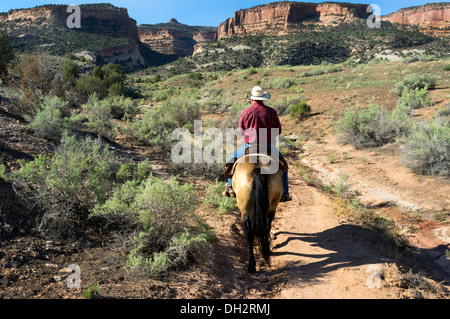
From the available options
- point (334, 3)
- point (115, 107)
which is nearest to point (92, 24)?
point (334, 3)

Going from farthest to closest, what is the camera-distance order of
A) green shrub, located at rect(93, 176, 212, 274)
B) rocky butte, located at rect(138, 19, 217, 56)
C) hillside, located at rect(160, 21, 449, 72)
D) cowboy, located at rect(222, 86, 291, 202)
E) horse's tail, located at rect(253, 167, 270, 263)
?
rocky butte, located at rect(138, 19, 217, 56), hillside, located at rect(160, 21, 449, 72), cowboy, located at rect(222, 86, 291, 202), horse's tail, located at rect(253, 167, 270, 263), green shrub, located at rect(93, 176, 212, 274)

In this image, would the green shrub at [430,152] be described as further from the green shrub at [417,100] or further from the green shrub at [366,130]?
the green shrub at [417,100]

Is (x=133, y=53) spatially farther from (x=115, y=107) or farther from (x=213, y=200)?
(x=213, y=200)

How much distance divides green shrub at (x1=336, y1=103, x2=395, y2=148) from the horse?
7.68 meters

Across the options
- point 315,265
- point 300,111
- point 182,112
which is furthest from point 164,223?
point 300,111

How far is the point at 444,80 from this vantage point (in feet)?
55.6

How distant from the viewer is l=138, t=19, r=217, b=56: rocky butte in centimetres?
12419

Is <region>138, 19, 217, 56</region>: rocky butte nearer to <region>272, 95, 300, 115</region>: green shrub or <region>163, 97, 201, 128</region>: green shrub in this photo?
<region>272, 95, 300, 115</region>: green shrub

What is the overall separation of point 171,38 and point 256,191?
14405 centimetres

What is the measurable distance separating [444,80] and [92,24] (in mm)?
101988

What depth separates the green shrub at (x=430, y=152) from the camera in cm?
742

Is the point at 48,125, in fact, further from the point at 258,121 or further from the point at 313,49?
the point at 313,49

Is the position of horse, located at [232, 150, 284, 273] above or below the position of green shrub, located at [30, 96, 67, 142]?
below

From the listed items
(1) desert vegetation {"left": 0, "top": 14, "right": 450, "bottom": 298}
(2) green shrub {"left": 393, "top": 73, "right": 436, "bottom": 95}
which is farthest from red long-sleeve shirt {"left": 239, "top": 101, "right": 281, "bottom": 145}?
(2) green shrub {"left": 393, "top": 73, "right": 436, "bottom": 95}
